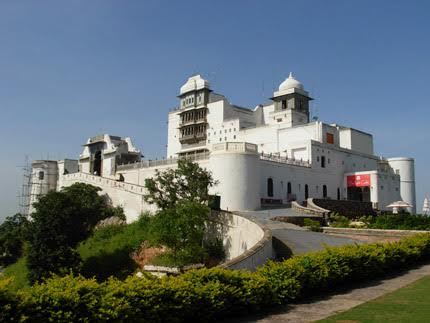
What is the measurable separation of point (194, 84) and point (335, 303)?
54879mm

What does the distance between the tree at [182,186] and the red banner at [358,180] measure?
1003 inches

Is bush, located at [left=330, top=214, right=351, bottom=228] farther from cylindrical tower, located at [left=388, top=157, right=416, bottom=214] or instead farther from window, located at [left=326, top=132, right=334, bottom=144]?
cylindrical tower, located at [left=388, top=157, right=416, bottom=214]

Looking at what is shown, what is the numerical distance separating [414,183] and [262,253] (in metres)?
44.2

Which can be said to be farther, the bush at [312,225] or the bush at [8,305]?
the bush at [312,225]

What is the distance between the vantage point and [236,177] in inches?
1366

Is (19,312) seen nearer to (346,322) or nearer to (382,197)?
(346,322)

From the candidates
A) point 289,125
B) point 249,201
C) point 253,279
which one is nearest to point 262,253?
point 253,279

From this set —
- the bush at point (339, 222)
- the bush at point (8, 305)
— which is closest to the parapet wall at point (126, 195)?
the bush at point (339, 222)

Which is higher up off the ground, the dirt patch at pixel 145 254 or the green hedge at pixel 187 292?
the green hedge at pixel 187 292

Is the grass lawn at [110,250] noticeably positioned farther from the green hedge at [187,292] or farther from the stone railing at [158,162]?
the green hedge at [187,292]

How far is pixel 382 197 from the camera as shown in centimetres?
5019

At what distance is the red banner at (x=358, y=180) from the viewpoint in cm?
5041

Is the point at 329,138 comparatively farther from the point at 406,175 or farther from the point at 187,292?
the point at 187,292

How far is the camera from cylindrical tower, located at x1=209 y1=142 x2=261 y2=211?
113 ft
